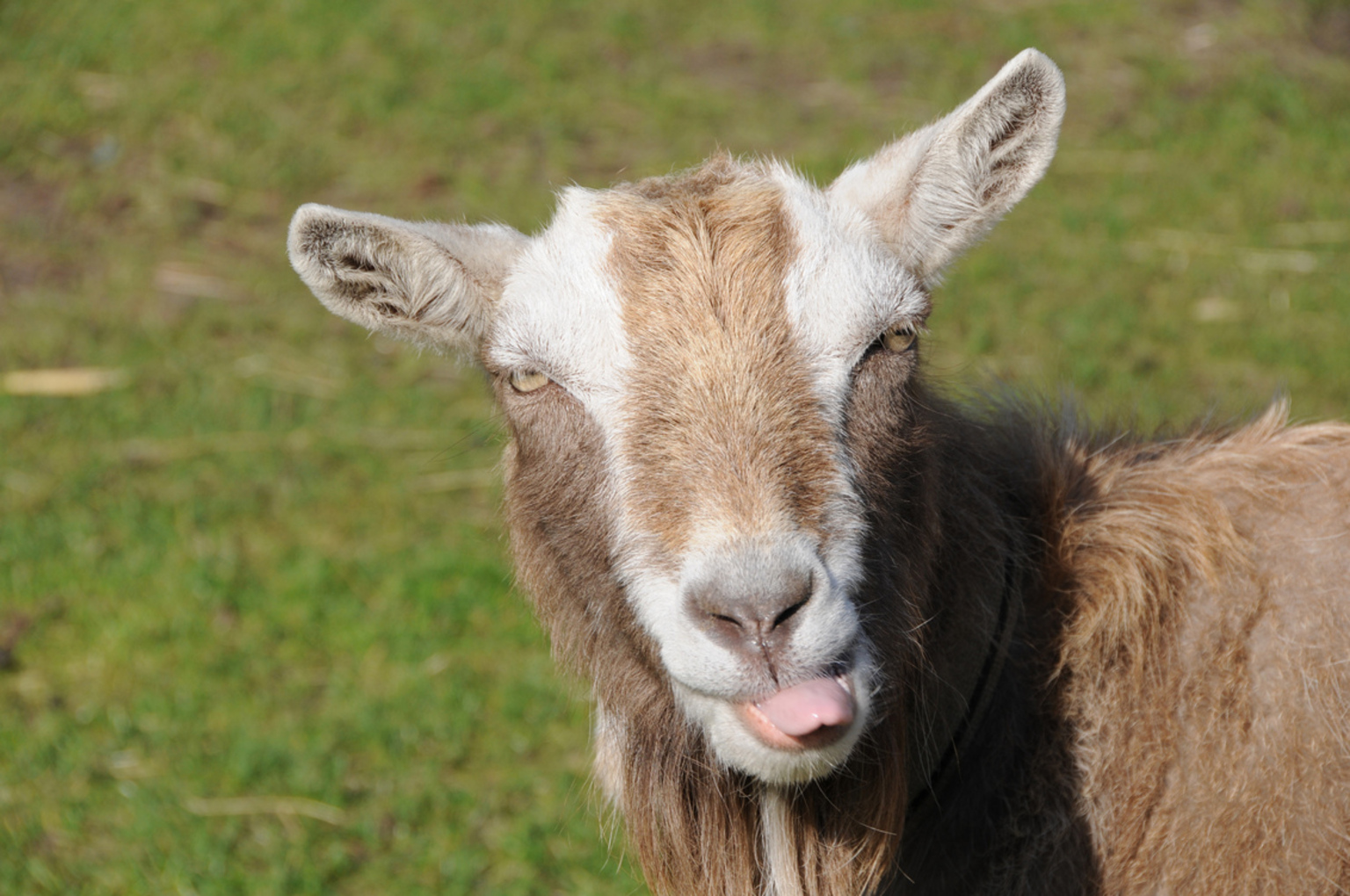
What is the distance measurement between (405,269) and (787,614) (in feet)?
4.79

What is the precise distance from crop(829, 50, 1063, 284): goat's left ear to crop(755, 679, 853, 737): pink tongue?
4.20 feet

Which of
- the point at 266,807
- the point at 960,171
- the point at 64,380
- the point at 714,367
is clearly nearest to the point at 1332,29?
the point at 960,171

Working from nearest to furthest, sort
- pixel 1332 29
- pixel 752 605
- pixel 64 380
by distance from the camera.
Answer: pixel 752 605, pixel 64 380, pixel 1332 29

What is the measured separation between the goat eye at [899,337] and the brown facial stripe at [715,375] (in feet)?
0.95

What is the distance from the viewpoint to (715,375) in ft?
9.03

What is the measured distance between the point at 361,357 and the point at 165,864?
3.54 metres

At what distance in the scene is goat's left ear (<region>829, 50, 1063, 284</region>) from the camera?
3.05m

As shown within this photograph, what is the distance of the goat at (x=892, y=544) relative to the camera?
2.79 meters

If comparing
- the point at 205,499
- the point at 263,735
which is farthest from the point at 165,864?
the point at 205,499

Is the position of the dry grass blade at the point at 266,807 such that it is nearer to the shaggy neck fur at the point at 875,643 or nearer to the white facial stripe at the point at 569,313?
the shaggy neck fur at the point at 875,643

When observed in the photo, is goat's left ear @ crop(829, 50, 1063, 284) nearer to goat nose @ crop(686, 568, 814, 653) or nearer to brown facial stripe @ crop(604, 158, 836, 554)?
brown facial stripe @ crop(604, 158, 836, 554)

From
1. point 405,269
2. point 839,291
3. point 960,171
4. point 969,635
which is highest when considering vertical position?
point 960,171

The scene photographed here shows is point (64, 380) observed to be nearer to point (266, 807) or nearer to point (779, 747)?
point (266, 807)

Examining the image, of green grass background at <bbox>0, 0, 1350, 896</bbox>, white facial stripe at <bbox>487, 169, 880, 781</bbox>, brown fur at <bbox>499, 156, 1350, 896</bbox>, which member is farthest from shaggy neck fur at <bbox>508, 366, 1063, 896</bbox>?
green grass background at <bbox>0, 0, 1350, 896</bbox>
